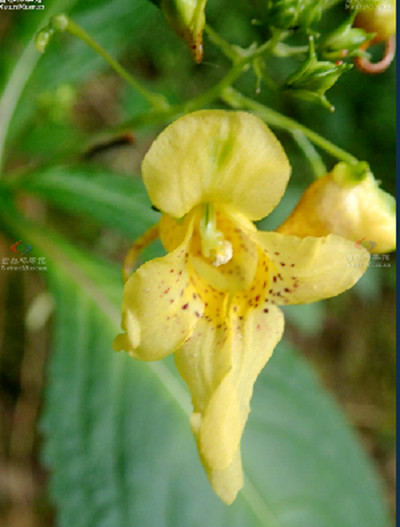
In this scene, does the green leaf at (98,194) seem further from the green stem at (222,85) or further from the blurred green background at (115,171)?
the green stem at (222,85)

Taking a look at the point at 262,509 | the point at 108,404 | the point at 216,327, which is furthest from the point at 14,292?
the point at 216,327

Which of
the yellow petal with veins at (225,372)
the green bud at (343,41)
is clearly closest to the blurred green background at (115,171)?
the yellow petal with veins at (225,372)

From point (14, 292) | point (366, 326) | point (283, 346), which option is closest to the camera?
point (283, 346)

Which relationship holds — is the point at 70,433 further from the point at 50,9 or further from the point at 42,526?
the point at 50,9

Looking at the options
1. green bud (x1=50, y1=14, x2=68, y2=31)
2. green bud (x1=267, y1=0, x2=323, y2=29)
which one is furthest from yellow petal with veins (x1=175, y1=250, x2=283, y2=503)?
green bud (x1=50, y1=14, x2=68, y2=31)

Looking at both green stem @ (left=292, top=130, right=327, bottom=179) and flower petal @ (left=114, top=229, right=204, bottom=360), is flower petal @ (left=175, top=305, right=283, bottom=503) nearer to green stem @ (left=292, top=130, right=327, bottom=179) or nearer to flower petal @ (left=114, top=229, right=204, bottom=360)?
flower petal @ (left=114, top=229, right=204, bottom=360)

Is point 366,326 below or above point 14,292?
below
